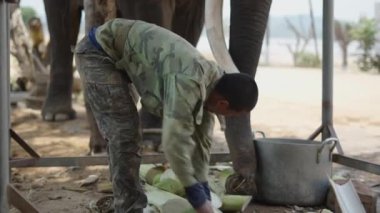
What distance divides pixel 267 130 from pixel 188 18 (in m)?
1.92

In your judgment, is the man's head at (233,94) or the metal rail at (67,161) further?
the metal rail at (67,161)

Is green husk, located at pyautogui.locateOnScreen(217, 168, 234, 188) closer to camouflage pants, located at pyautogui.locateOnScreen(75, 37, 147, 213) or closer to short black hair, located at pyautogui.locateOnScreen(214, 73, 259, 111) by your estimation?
camouflage pants, located at pyautogui.locateOnScreen(75, 37, 147, 213)

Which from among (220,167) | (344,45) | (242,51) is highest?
(242,51)

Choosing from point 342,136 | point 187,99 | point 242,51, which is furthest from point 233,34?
point 342,136

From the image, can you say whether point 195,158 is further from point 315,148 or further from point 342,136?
point 342,136

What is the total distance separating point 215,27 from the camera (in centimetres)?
372

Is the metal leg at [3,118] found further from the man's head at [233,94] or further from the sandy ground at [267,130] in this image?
the man's head at [233,94]

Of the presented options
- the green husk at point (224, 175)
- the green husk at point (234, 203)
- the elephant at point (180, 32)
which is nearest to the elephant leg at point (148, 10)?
the elephant at point (180, 32)

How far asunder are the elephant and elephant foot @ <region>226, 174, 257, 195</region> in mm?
26

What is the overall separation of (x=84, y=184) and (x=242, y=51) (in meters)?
1.44

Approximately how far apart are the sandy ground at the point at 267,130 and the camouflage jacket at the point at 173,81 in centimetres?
100

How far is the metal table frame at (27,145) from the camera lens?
3.45 metres

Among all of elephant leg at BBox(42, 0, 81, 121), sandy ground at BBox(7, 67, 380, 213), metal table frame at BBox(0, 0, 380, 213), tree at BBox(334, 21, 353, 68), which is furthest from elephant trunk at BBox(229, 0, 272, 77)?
tree at BBox(334, 21, 353, 68)

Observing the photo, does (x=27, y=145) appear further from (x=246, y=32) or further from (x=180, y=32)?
(x=180, y=32)
